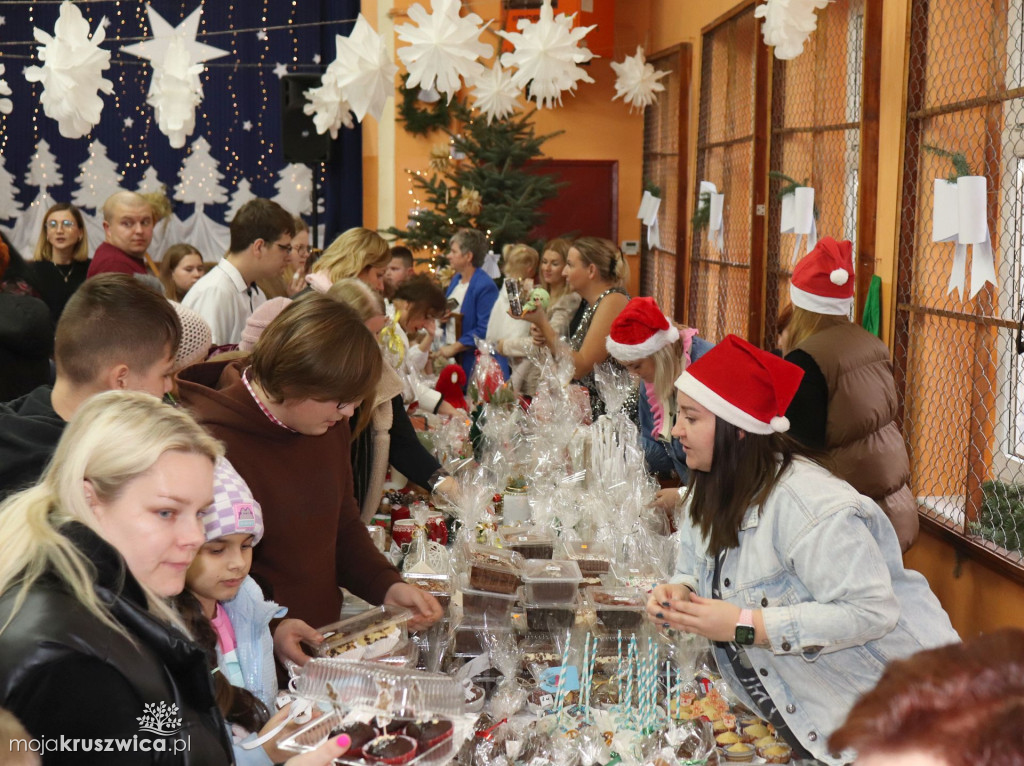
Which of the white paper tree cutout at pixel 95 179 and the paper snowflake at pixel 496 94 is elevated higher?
the paper snowflake at pixel 496 94

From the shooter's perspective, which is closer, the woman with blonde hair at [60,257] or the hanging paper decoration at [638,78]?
the woman with blonde hair at [60,257]

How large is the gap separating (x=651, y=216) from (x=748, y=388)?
7289 mm

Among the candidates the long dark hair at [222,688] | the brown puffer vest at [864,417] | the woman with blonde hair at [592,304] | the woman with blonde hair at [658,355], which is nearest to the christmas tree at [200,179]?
the woman with blonde hair at [592,304]

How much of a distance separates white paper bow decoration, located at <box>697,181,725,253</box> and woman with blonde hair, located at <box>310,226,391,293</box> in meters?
3.60

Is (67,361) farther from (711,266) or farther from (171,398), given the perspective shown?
(711,266)

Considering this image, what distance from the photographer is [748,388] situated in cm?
214

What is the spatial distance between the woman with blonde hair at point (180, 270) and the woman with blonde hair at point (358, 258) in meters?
2.78

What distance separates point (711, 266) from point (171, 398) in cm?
534

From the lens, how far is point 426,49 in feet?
14.4

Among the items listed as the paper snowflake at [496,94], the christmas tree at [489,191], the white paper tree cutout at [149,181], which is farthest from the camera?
the white paper tree cutout at [149,181]

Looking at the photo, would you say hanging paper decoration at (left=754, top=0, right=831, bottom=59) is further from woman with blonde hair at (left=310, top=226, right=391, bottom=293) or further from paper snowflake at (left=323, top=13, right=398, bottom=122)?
woman with blonde hair at (left=310, top=226, right=391, bottom=293)

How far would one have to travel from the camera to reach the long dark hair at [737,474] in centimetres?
216

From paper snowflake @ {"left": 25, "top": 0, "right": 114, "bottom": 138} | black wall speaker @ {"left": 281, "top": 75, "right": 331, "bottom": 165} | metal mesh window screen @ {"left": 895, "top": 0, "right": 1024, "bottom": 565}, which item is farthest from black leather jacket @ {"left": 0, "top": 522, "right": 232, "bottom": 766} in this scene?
black wall speaker @ {"left": 281, "top": 75, "right": 331, "bottom": 165}

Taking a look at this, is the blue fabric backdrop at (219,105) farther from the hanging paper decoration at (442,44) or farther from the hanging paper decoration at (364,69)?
the hanging paper decoration at (442,44)
